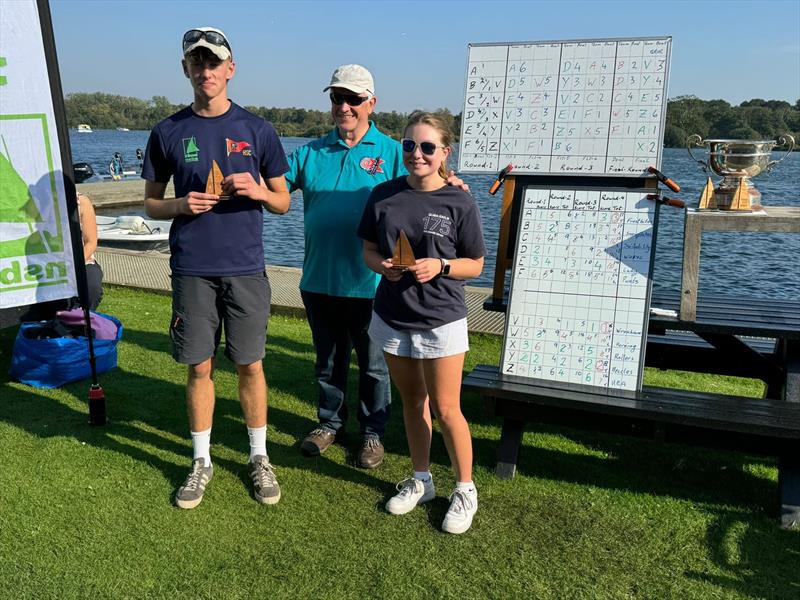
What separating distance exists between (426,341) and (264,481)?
1134 mm

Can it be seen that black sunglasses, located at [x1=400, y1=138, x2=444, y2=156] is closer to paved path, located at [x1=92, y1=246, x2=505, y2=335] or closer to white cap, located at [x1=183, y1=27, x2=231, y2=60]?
white cap, located at [x1=183, y1=27, x2=231, y2=60]

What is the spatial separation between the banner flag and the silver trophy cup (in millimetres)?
3548

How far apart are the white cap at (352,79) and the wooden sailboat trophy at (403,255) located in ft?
3.33

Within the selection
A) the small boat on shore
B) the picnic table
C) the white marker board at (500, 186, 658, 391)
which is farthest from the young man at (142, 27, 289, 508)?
the small boat on shore

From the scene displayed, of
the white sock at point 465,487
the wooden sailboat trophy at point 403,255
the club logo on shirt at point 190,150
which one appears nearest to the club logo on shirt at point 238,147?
the club logo on shirt at point 190,150

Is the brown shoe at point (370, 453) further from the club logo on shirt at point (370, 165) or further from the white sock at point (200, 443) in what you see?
the club logo on shirt at point (370, 165)

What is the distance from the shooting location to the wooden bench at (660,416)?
3.24m

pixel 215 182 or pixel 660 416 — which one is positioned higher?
pixel 215 182

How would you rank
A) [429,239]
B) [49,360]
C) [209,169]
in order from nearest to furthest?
[429,239]
[209,169]
[49,360]

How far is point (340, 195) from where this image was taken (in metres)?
3.66

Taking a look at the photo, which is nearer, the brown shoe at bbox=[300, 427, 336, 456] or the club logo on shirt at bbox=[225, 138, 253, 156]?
the club logo on shirt at bbox=[225, 138, 253, 156]

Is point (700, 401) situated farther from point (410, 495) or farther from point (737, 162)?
Answer: point (410, 495)

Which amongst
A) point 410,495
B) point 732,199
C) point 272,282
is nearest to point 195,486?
point 410,495

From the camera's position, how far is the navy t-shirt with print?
2.96 meters
